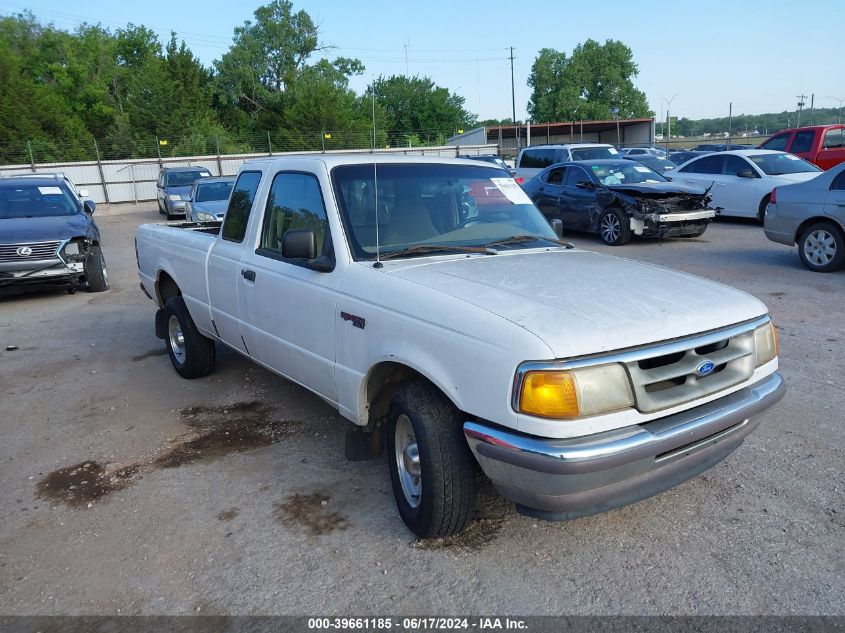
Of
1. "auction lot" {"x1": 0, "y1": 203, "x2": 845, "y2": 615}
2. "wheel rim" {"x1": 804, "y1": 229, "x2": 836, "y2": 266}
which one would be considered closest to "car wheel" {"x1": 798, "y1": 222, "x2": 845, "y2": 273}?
"wheel rim" {"x1": 804, "y1": 229, "x2": 836, "y2": 266}

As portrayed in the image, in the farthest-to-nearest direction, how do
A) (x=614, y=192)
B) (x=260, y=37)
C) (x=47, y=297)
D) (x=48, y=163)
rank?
(x=260, y=37), (x=48, y=163), (x=614, y=192), (x=47, y=297)

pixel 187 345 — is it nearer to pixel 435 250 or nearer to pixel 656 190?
pixel 435 250

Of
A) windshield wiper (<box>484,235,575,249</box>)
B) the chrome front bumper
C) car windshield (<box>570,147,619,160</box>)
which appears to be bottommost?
the chrome front bumper

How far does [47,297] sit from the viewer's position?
33.9 feet

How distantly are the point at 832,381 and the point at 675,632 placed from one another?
3413 mm

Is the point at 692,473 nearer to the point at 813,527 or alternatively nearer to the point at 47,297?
the point at 813,527

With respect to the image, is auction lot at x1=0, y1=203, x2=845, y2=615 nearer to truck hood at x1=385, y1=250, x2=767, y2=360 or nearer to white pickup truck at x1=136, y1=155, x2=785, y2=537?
truck hood at x1=385, y1=250, x2=767, y2=360

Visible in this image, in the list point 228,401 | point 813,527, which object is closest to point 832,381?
point 813,527

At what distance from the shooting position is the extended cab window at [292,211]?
153 inches

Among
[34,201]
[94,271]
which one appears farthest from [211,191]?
[94,271]

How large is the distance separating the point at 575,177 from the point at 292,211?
34.0 ft

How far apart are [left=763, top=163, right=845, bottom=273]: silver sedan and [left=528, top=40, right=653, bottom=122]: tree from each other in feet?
272

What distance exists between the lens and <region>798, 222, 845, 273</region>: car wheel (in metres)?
8.89

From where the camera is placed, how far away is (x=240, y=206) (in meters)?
4.82
